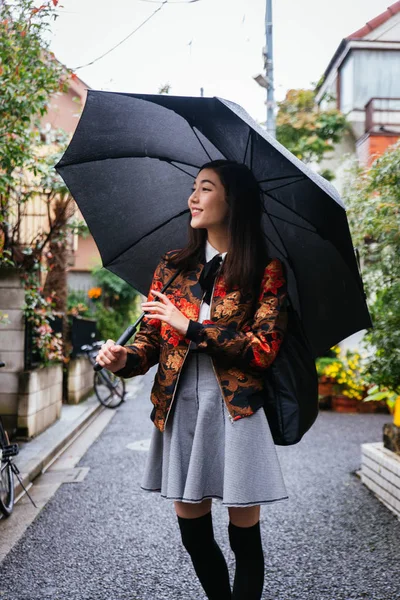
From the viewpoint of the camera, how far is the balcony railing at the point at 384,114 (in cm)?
1509

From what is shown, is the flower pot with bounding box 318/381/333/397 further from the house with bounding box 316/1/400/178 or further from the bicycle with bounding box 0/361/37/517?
the bicycle with bounding box 0/361/37/517

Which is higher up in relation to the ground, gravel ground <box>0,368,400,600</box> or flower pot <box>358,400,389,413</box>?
gravel ground <box>0,368,400,600</box>

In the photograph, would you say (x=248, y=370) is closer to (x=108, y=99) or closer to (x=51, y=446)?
(x=108, y=99)

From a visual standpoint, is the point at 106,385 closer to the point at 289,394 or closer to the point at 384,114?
the point at 289,394

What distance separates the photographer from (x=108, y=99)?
2.61 metres

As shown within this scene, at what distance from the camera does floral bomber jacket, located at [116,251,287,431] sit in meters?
2.24

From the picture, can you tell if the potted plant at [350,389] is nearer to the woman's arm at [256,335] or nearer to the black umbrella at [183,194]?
the black umbrella at [183,194]

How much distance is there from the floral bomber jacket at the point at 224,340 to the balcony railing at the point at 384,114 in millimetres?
13770

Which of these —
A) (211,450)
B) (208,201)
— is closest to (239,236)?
(208,201)

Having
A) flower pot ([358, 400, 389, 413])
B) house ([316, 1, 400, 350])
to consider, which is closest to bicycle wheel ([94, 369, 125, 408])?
flower pot ([358, 400, 389, 413])

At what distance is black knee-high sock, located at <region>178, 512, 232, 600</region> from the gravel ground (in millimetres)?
894

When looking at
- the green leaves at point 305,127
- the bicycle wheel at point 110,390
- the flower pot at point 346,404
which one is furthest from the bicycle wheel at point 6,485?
the green leaves at point 305,127

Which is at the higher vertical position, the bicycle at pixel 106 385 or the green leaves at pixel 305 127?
the green leaves at pixel 305 127

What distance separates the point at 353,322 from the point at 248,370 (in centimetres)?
69
